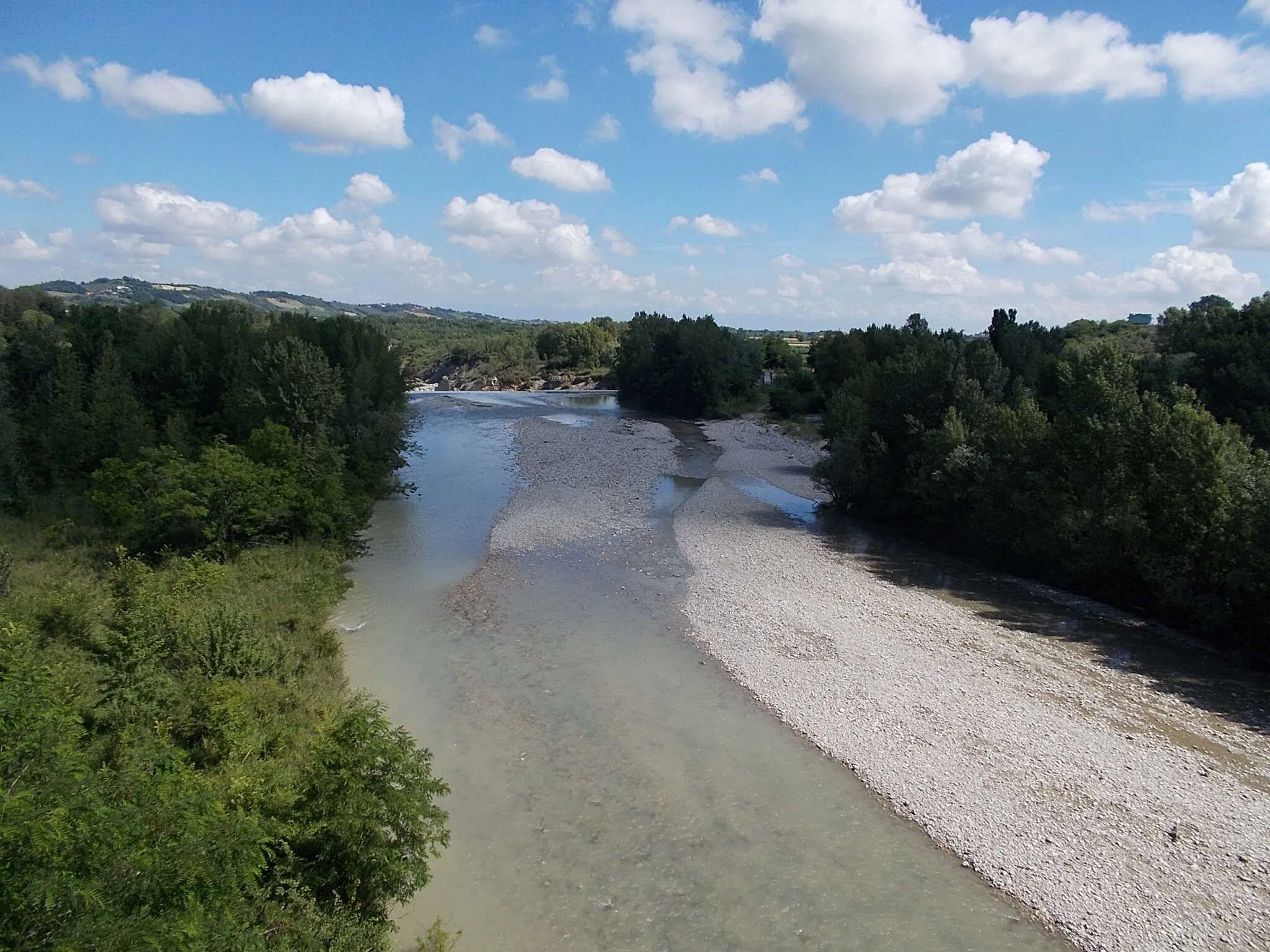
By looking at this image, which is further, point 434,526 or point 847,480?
point 847,480

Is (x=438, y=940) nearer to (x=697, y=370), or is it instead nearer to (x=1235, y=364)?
(x=1235, y=364)

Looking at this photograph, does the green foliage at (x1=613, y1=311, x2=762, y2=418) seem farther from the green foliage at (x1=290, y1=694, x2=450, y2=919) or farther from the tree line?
the green foliage at (x1=290, y1=694, x2=450, y2=919)

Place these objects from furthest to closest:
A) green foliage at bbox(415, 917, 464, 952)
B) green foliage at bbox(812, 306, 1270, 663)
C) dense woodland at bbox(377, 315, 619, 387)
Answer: dense woodland at bbox(377, 315, 619, 387)
green foliage at bbox(812, 306, 1270, 663)
green foliage at bbox(415, 917, 464, 952)

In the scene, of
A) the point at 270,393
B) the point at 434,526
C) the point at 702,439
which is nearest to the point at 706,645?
the point at 434,526

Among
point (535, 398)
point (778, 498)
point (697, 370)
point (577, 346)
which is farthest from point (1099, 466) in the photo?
point (577, 346)

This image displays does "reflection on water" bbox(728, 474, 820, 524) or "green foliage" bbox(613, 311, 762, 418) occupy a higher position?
"green foliage" bbox(613, 311, 762, 418)

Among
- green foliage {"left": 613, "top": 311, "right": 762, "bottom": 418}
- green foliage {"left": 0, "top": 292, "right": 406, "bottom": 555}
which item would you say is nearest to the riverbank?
green foliage {"left": 0, "top": 292, "right": 406, "bottom": 555}

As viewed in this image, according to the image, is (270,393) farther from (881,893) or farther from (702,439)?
(702,439)
